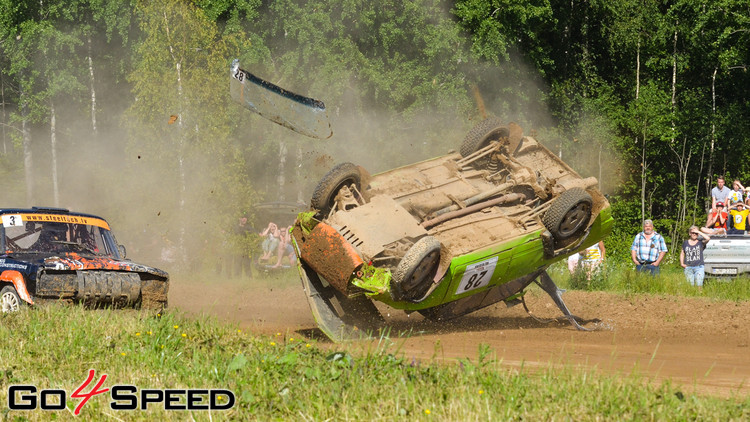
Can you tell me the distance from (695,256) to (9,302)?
12.9 meters

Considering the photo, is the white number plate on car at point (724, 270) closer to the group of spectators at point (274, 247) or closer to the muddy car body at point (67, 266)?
the group of spectators at point (274, 247)

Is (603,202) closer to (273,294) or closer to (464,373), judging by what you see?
(464,373)

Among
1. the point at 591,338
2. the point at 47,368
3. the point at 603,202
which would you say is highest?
the point at 603,202

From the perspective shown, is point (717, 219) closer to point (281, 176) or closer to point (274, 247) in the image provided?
point (274, 247)

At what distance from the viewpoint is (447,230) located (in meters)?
11.6

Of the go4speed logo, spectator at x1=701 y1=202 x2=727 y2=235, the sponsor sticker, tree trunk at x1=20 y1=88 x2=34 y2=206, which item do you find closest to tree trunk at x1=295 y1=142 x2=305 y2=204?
tree trunk at x1=20 y1=88 x2=34 y2=206

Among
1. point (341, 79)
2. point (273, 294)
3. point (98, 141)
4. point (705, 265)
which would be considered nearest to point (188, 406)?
point (273, 294)

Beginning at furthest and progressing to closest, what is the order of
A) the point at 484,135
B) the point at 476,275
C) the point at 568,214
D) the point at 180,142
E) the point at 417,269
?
the point at 180,142, the point at 484,135, the point at 568,214, the point at 476,275, the point at 417,269

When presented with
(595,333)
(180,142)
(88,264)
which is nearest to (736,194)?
(595,333)

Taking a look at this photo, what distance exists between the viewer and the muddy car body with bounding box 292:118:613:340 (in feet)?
35.8

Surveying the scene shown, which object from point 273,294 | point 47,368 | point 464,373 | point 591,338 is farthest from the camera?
point 273,294

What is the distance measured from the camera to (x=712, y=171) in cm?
3378

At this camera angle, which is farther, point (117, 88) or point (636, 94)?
point (117, 88)

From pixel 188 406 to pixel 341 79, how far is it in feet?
91.9
